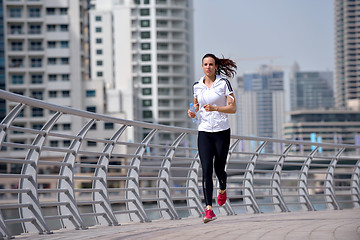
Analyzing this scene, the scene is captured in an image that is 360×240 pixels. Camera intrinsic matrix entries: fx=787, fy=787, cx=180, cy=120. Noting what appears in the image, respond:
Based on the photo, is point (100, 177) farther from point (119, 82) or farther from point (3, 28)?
point (119, 82)

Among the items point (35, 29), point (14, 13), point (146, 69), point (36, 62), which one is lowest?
point (146, 69)

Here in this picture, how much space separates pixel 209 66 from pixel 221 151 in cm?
90

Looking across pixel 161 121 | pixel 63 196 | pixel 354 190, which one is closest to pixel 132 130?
pixel 161 121

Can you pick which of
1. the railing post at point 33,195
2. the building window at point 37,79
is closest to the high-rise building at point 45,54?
the building window at point 37,79

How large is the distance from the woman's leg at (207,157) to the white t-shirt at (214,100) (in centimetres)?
10

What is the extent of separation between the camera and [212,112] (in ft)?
26.5

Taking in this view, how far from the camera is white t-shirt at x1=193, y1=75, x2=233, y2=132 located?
8.05 m

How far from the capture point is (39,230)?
724 cm

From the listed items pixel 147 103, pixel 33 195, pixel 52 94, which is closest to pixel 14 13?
pixel 52 94

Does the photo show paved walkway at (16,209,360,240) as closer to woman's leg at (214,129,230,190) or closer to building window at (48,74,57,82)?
woman's leg at (214,129,230,190)

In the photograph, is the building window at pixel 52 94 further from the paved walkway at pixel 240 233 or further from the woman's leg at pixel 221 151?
the paved walkway at pixel 240 233

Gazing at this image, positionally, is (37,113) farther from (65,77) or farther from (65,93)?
(65,77)

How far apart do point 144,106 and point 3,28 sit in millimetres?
35553

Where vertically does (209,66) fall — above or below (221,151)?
above
